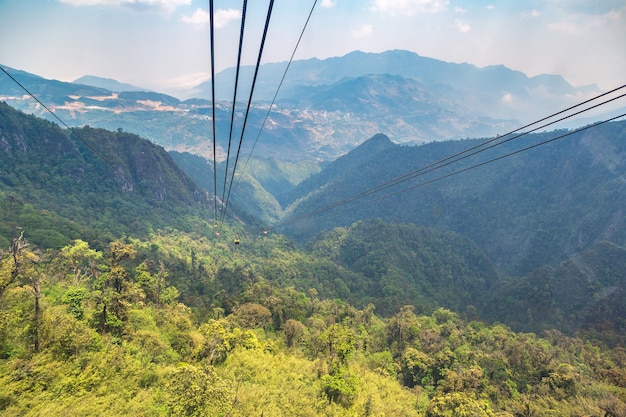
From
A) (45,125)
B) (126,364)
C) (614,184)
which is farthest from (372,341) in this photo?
(614,184)

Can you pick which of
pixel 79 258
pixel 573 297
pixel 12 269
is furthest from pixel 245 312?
pixel 573 297

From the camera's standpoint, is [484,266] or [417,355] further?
[484,266]

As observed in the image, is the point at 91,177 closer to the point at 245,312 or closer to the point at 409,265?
the point at 245,312

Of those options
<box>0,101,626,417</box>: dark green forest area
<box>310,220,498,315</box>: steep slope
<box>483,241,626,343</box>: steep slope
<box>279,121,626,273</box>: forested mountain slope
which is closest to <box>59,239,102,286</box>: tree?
<box>0,101,626,417</box>: dark green forest area

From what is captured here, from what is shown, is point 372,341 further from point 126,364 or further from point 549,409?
point 126,364

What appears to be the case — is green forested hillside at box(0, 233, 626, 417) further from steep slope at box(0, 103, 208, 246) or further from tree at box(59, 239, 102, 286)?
steep slope at box(0, 103, 208, 246)

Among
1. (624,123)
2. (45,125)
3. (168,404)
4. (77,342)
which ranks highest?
(624,123)
